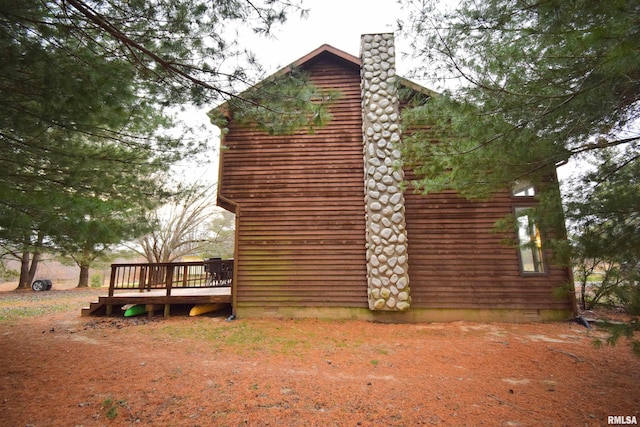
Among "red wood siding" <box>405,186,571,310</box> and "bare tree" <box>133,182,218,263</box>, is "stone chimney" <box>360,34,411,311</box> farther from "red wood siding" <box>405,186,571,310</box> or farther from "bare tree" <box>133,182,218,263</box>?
"bare tree" <box>133,182,218,263</box>

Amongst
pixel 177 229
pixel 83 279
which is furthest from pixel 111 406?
pixel 83 279

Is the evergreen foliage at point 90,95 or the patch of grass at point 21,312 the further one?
the patch of grass at point 21,312

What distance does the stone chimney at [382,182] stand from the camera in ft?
20.7

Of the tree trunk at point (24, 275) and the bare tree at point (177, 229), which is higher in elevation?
the bare tree at point (177, 229)

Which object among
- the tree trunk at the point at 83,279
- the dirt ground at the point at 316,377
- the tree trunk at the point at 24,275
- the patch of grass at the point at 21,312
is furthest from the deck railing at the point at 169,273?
the tree trunk at the point at 83,279

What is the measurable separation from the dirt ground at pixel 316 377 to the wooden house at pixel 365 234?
0.71 meters

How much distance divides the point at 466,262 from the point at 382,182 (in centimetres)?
262

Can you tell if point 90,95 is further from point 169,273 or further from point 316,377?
point 169,273

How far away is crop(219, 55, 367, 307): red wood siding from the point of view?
670 centimetres

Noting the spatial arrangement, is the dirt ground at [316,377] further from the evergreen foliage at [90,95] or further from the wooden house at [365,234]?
the evergreen foliage at [90,95]

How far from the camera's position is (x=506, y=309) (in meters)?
6.29

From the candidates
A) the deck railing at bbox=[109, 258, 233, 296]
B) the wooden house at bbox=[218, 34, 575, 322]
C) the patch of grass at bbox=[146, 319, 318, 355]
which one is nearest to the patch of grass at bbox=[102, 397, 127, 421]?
the patch of grass at bbox=[146, 319, 318, 355]

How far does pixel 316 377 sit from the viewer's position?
11.2 feet

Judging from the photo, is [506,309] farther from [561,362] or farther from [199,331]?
[199,331]
